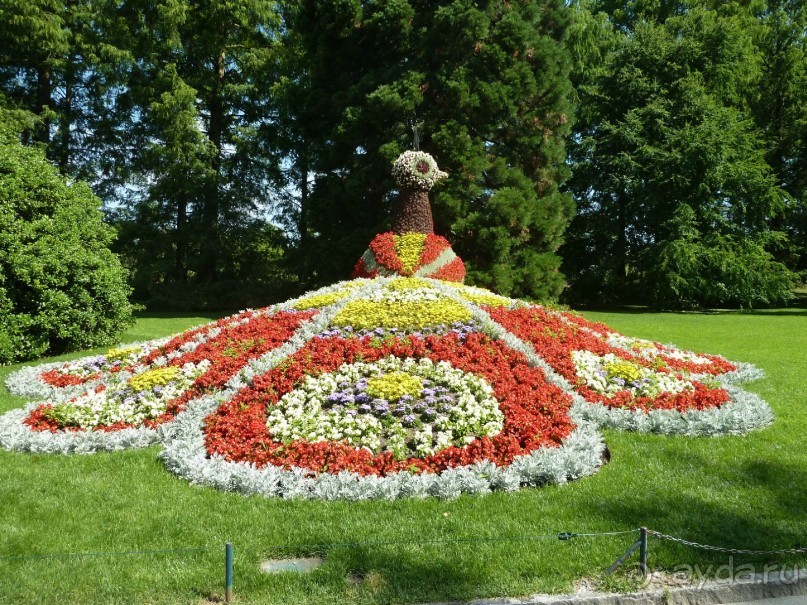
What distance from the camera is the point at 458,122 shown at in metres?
19.2

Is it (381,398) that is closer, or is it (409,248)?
(381,398)

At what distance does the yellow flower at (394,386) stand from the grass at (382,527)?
1.73m

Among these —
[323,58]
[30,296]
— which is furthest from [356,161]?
[30,296]

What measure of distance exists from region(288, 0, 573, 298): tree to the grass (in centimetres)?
1350

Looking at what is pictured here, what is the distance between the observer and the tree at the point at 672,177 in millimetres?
24078

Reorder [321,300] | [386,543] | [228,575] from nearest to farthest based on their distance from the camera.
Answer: [228,575] → [386,543] → [321,300]

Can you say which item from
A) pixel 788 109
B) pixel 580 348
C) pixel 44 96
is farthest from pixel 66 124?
pixel 788 109

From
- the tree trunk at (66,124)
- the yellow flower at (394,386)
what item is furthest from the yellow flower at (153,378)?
the tree trunk at (66,124)

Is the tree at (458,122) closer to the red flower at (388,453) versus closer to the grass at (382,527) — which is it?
the red flower at (388,453)

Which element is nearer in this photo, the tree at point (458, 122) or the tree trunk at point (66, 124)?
the tree at point (458, 122)

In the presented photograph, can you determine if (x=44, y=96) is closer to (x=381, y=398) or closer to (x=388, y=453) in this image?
(x=381, y=398)

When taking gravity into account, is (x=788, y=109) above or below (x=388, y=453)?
above

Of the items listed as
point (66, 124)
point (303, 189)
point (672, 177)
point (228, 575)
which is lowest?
point (228, 575)

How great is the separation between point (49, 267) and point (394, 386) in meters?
7.73
